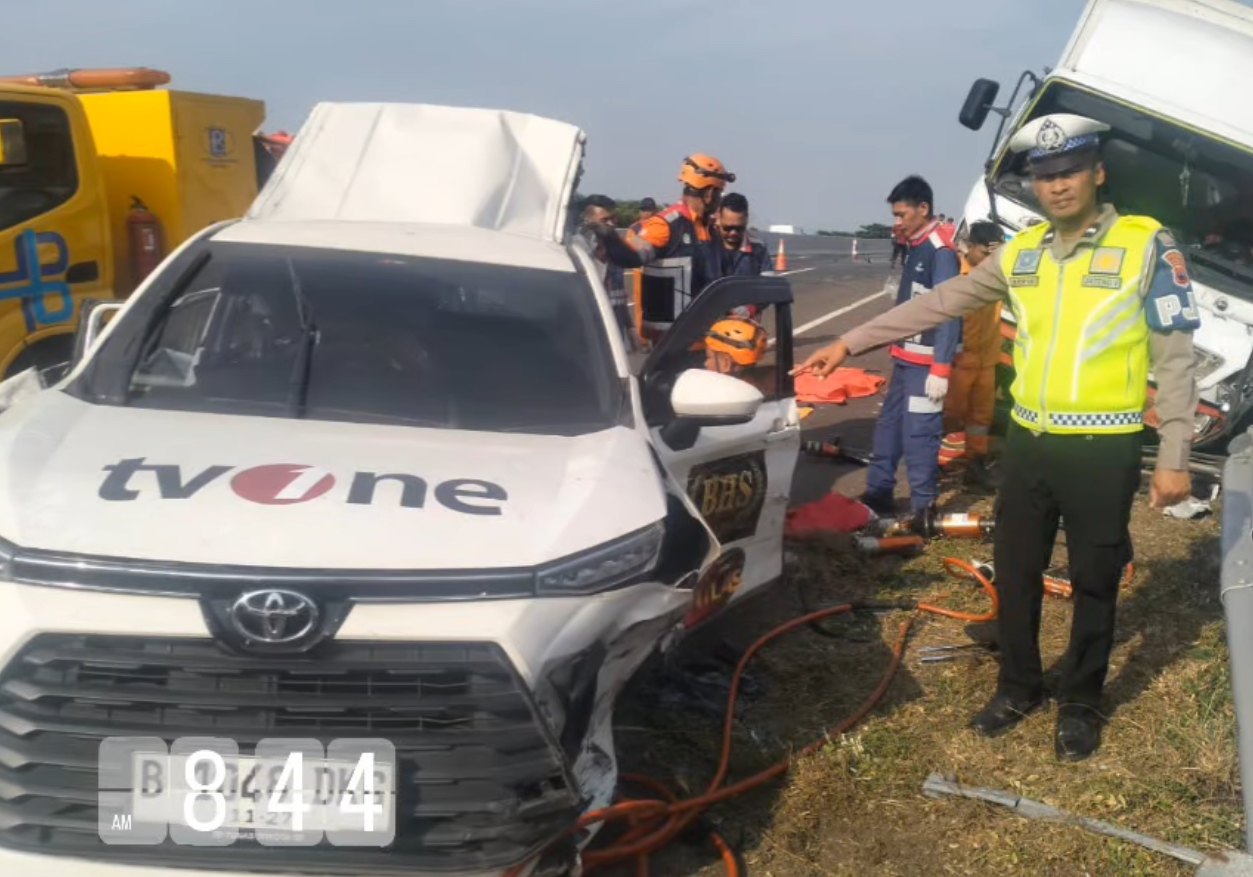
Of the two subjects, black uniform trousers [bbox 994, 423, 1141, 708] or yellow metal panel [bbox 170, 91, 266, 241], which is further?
yellow metal panel [bbox 170, 91, 266, 241]

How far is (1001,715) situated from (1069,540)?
2.24ft

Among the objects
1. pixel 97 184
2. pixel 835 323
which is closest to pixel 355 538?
pixel 97 184

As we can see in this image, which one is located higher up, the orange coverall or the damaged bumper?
the damaged bumper

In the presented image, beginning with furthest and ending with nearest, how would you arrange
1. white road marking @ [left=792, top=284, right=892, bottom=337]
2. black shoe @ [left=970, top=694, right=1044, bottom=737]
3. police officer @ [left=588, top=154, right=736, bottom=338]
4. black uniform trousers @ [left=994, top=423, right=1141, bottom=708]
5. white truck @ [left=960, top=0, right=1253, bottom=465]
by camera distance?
1. white road marking @ [left=792, top=284, right=892, bottom=337]
2. white truck @ [left=960, top=0, right=1253, bottom=465]
3. police officer @ [left=588, top=154, right=736, bottom=338]
4. black shoe @ [left=970, top=694, right=1044, bottom=737]
5. black uniform trousers @ [left=994, top=423, right=1141, bottom=708]

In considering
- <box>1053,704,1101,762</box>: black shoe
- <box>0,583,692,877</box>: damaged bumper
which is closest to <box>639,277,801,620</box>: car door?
<box>1053,704,1101,762</box>: black shoe

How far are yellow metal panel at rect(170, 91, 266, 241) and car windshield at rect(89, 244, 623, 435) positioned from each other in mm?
4470

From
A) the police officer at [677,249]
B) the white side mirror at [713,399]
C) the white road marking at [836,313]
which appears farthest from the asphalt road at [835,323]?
the white side mirror at [713,399]

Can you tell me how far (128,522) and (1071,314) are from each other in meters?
2.90

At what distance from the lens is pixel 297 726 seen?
2.67 meters

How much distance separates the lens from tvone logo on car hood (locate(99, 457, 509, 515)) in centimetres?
293

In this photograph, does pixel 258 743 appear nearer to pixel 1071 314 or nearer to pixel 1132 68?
pixel 1071 314

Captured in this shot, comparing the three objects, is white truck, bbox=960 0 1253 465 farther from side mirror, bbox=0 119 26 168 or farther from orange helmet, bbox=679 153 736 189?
side mirror, bbox=0 119 26 168

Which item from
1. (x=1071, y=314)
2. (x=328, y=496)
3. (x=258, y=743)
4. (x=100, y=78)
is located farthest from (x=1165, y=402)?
(x=100, y=78)

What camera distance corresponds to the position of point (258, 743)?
264 cm
